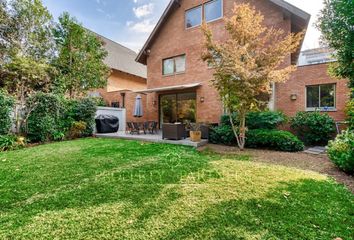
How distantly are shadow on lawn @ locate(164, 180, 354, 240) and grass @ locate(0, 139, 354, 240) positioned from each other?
15 mm

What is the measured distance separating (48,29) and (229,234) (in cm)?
1992

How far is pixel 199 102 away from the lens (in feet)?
49.4

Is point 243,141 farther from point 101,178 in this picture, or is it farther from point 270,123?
point 101,178

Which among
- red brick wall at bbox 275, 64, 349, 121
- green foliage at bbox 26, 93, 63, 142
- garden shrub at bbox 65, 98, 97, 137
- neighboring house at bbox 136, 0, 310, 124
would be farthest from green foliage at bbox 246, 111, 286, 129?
green foliage at bbox 26, 93, 63, 142

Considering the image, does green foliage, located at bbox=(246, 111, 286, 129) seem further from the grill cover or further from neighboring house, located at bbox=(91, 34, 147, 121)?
neighboring house, located at bbox=(91, 34, 147, 121)

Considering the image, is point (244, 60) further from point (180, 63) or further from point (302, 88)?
point (180, 63)

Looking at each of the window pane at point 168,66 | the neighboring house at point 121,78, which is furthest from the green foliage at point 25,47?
the window pane at point 168,66

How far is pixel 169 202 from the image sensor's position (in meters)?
3.78

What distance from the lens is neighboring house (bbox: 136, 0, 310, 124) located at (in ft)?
45.4

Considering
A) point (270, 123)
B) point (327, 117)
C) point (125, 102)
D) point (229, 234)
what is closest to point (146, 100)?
point (125, 102)

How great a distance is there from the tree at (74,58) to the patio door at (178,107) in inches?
260

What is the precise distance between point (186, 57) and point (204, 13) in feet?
11.5

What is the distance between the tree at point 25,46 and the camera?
13.4 metres

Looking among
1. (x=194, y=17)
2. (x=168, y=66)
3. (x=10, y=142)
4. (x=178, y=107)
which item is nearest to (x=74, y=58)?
(x=168, y=66)
